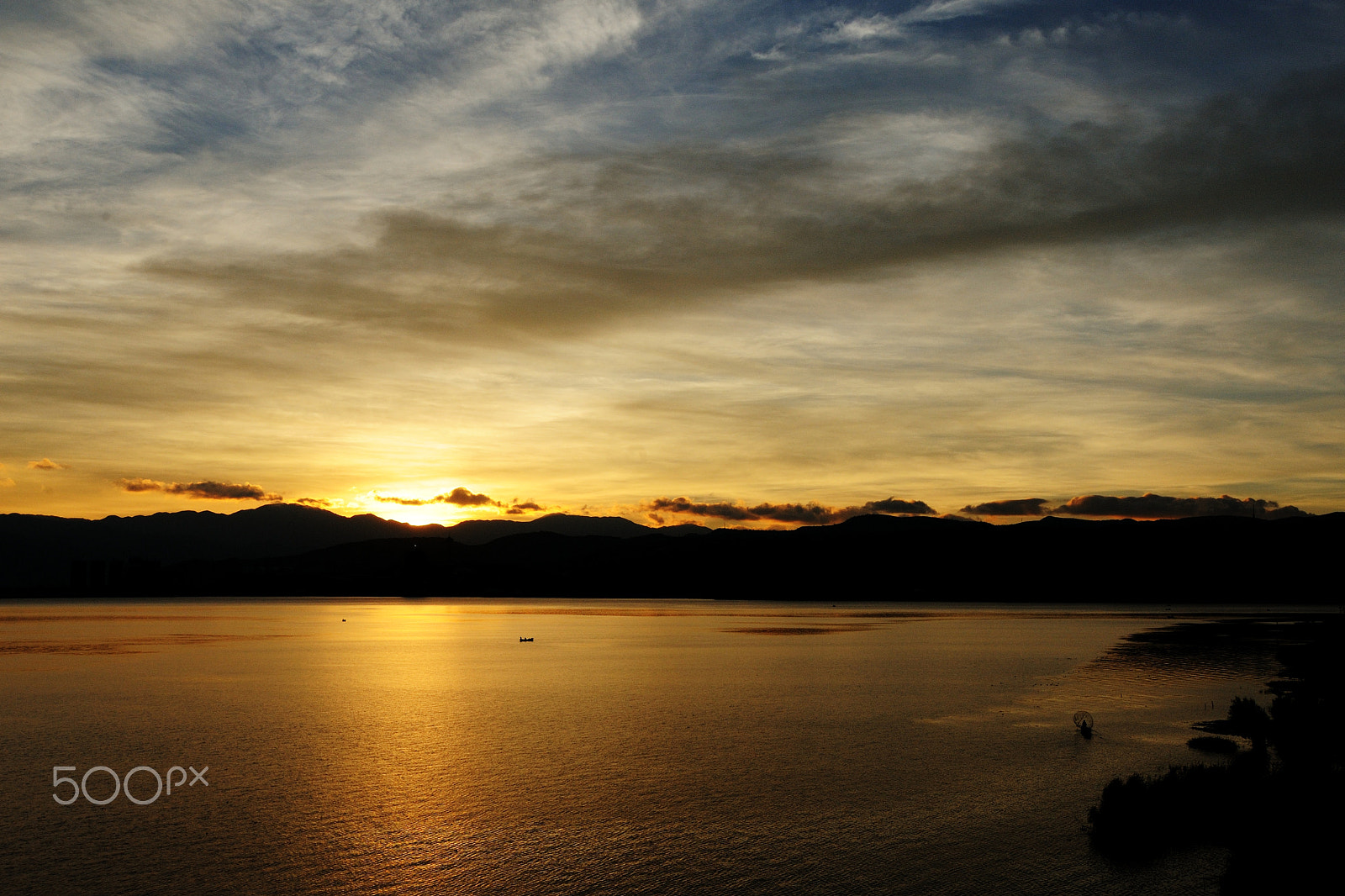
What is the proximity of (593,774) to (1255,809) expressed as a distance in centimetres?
1849

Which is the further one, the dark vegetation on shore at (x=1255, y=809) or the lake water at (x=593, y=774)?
the lake water at (x=593, y=774)

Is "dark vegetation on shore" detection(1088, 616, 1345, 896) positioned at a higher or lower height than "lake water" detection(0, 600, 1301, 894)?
higher

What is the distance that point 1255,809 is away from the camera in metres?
23.2

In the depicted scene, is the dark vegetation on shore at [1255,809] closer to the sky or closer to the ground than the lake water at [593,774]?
closer to the sky

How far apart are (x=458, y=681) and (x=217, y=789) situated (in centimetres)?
3342

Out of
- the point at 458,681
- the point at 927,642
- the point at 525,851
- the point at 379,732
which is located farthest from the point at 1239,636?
the point at 525,851

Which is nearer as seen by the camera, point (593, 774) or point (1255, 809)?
point (1255, 809)

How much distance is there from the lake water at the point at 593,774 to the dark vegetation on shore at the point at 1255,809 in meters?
0.96

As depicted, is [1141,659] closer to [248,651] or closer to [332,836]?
[332,836]

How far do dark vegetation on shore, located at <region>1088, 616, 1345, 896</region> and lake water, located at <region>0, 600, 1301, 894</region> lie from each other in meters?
0.96

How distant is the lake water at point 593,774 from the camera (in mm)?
21141

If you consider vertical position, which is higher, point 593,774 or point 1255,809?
point 1255,809

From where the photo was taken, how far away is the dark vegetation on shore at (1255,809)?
1927 cm

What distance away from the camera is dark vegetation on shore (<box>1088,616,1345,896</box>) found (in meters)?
19.3
